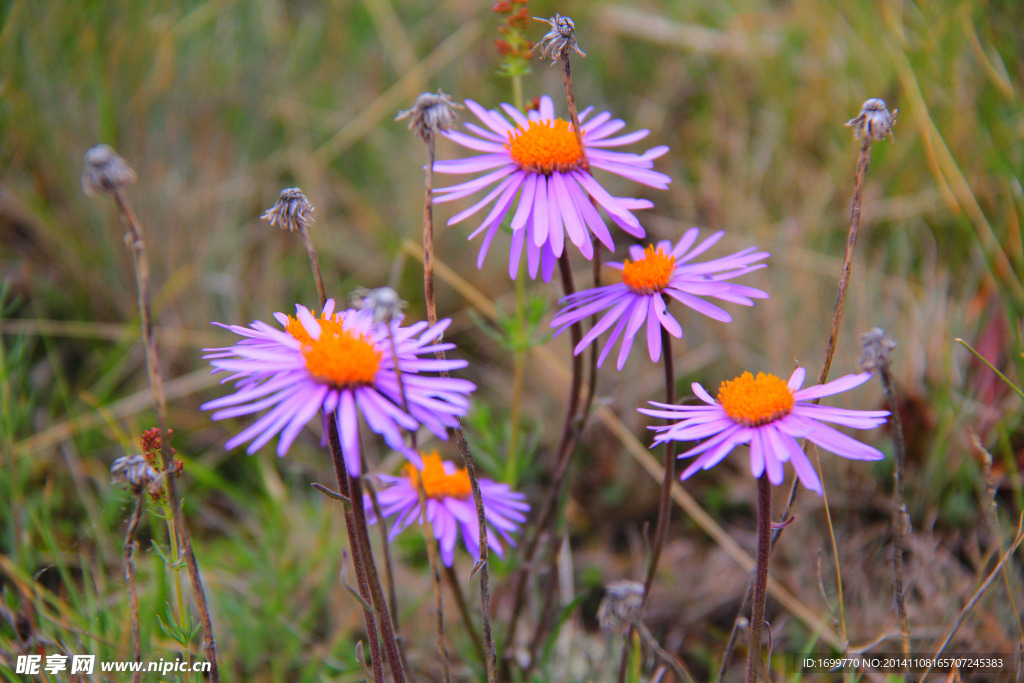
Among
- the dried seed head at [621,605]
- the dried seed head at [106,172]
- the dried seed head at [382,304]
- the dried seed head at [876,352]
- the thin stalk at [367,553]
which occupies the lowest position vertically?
the dried seed head at [621,605]

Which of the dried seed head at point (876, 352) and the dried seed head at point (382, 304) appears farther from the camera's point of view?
the dried seed head at point (876, 352)

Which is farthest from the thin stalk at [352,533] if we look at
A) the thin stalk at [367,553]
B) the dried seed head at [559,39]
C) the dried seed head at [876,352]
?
the dried seed head at [876,352]

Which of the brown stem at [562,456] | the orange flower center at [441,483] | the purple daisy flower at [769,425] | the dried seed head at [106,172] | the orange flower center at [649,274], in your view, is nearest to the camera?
the dried seed head at [106,172]

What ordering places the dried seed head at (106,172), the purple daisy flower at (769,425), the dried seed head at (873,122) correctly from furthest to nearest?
the dried seed head at (873,122) < the purple daisy flower at (769,425) < the dried seed head at (106,172)

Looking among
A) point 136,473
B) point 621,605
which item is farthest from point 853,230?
point 136,473

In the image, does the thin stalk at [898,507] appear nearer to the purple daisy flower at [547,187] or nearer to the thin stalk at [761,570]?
the thin stalk at [761,570]

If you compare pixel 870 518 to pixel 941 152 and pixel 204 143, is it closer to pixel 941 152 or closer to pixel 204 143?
pixel 941 152

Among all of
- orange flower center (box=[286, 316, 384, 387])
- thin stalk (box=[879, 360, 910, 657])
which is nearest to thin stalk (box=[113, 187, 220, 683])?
orange flower center (box=[286, 316, 384, 387])

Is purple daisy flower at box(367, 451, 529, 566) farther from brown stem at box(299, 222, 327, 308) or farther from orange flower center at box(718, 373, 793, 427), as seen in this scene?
orange flower center at box(718, 373, 793, 427)
